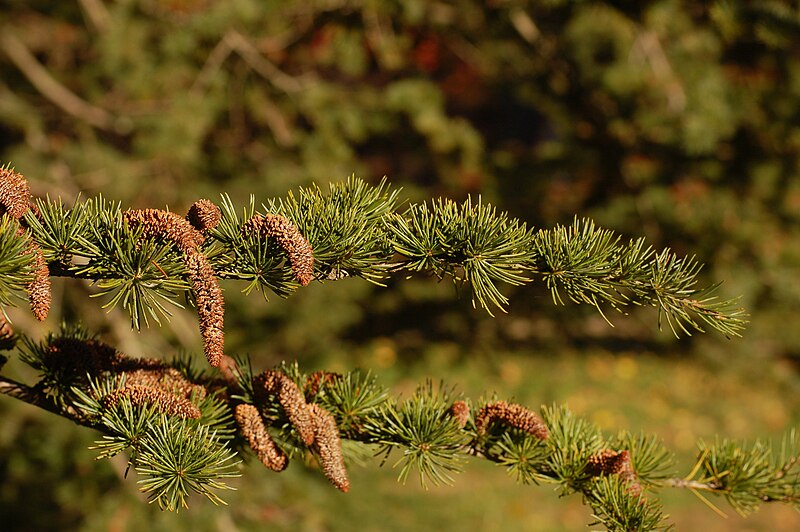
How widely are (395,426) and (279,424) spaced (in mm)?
216

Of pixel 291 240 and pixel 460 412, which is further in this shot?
pixel 460 412

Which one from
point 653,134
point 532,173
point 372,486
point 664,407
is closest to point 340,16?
point 532,173

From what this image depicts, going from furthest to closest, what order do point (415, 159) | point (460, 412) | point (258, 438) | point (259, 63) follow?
point (415, 159)
point (259, 63)
point (460, 412)
point (258, 438)

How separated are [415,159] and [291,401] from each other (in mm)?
4294

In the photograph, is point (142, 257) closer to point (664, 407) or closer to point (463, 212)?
point (463, 212)

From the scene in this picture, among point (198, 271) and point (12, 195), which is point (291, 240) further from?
A: point (12, 195)

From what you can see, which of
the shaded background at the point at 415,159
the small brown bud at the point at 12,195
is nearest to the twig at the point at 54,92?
the shaded background at the point at 415,159

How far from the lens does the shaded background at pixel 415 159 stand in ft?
10.7

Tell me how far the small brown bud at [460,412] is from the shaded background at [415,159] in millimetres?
1882

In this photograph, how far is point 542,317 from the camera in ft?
19.7

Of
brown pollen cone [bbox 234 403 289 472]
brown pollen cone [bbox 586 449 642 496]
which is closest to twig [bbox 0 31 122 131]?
brown pollen cone [bbox 234 403 289 472]

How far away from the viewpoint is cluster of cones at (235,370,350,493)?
1229 mm

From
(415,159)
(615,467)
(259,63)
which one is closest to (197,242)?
(615,467)

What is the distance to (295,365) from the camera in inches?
55.4
